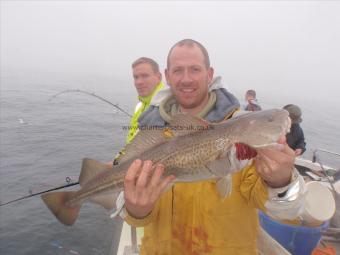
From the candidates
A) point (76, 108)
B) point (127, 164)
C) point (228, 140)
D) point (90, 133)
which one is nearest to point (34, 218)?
point (127, 164)

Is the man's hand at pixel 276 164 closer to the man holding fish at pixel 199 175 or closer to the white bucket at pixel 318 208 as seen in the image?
the man holding fish at pixel 199 175

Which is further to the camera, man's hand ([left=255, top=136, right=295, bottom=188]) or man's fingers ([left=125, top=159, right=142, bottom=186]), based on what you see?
man's fingers ([left=125, top=159, right=142, bottom=186])

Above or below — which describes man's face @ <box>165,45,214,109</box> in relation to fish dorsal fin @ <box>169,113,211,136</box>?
above

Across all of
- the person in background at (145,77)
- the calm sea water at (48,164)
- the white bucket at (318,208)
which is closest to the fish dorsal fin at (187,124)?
the calm sea water at (48,164)

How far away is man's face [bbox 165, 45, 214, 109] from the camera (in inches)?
144

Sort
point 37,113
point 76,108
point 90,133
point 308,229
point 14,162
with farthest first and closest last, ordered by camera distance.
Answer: point 76,108 → point 37,113 → point 90,133 → point 14,162 → point 308,229

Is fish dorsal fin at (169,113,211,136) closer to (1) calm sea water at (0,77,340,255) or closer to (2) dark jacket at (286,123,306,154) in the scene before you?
(1) calm sea water at (0,77,340,255)

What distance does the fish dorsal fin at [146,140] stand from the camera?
329cm

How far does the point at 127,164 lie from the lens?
332 cm

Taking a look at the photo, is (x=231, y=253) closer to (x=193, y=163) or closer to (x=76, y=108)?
(x=193, y=163)

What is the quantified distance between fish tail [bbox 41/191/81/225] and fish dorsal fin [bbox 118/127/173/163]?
1106mm

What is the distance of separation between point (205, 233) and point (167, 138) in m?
1.17

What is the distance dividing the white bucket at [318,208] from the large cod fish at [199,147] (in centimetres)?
300

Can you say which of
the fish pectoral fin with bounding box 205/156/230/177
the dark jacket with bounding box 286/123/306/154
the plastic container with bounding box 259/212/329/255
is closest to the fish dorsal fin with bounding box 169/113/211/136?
the fish pectoral fin with bounding box 205/156/230/177
